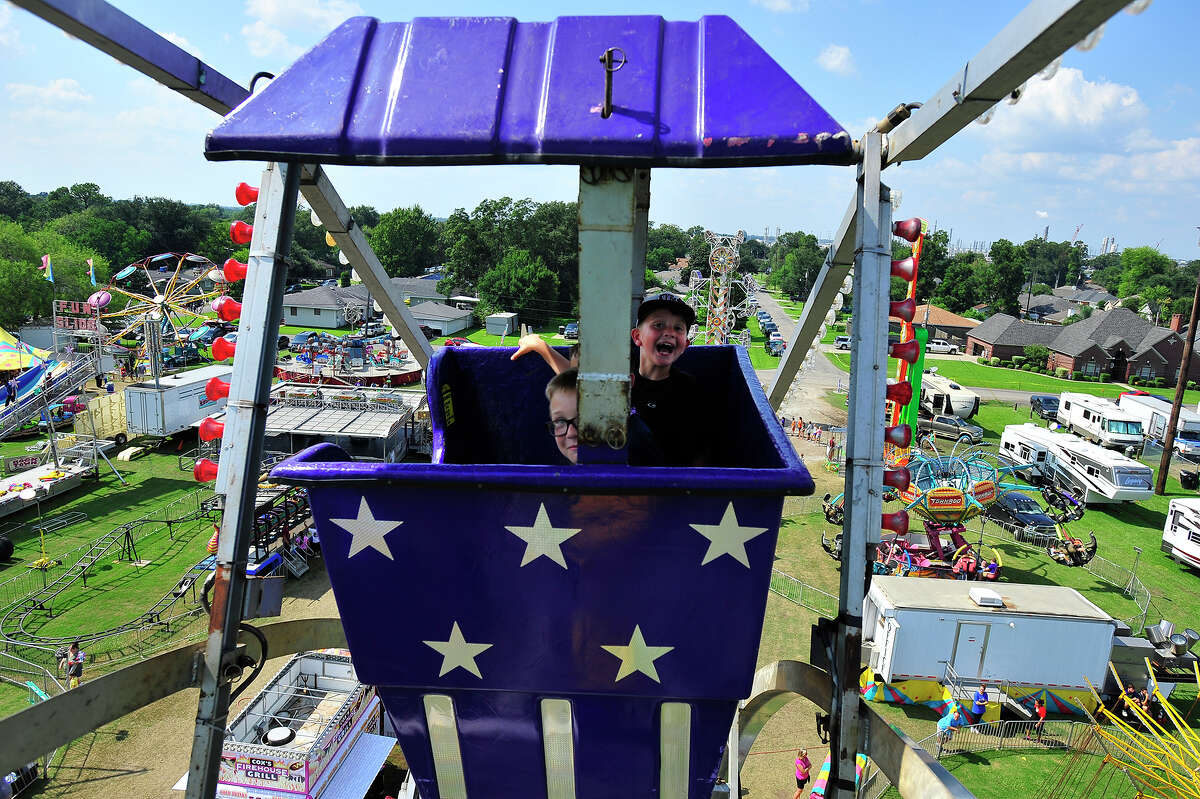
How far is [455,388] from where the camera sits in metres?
4.44

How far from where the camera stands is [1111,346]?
4316 centimetres

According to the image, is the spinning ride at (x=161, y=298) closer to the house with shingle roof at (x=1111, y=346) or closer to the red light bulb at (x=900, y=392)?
the red light bulb at (x=900, y=392)

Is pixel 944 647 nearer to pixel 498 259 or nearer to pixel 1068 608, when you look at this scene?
pixel 1068 608

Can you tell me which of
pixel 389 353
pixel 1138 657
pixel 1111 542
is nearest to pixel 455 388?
pixel 1138 657

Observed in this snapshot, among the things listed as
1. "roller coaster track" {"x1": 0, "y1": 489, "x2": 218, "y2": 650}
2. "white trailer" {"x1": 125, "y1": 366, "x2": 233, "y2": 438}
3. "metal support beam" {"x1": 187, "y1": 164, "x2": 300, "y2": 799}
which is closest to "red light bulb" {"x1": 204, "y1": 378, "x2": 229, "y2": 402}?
"metal support beam" {"x1": 187, "y1": 164, "x2": 300, "y2": 799}

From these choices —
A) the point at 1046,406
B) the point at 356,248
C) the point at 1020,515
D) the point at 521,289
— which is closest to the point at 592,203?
the point at 356,248

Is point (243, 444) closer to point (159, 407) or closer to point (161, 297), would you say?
point (161, 297)

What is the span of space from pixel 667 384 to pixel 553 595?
196 cm

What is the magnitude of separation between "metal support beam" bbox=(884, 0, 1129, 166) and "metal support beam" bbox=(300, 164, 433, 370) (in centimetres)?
282

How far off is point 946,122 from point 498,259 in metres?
63.9

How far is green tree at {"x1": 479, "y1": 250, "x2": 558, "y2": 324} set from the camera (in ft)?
173

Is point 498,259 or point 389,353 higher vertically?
point 498,259

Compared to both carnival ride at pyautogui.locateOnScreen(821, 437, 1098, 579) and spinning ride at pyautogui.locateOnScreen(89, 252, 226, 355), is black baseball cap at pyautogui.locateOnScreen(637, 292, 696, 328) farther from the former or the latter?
carnival ride at pyautogui.locateOnScreen(821, 437, 1098, 579)

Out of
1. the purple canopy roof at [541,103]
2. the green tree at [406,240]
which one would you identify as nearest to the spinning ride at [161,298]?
the purple canopy roof at [541,103]
